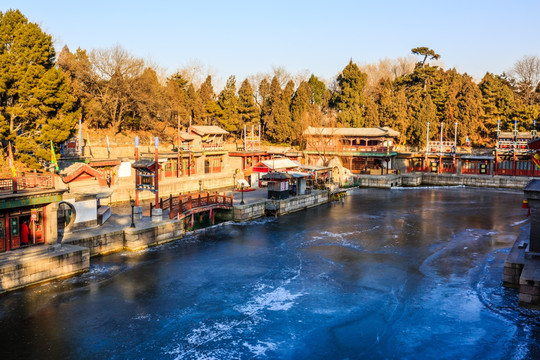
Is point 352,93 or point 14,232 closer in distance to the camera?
point 14,232

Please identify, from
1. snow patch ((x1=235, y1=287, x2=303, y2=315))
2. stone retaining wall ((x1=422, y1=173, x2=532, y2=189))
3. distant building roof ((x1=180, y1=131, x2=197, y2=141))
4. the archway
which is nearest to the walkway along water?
the archway

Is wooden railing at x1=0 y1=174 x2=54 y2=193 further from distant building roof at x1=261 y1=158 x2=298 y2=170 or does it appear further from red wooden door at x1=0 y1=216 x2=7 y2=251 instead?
distant building roof at x1=261 y1=158 x2=298 y2=170

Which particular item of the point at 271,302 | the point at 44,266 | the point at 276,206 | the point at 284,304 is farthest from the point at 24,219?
the point at 276,206

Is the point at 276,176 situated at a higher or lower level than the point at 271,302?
higher

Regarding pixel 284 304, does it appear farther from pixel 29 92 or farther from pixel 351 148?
pixel 351 148

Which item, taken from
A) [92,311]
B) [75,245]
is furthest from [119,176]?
[92,311]

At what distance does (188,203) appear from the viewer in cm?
3369


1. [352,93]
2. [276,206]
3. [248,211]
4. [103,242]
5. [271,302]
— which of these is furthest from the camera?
[352,93]

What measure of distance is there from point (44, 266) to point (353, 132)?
5670cm

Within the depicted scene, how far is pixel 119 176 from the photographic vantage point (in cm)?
4838

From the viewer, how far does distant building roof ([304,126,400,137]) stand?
2704 inches

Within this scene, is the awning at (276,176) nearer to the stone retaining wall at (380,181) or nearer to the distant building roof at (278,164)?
the distant building roof at (278,164)

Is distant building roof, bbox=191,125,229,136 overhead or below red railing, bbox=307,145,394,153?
overhead

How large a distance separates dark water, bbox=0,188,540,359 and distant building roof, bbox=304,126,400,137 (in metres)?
37.6
